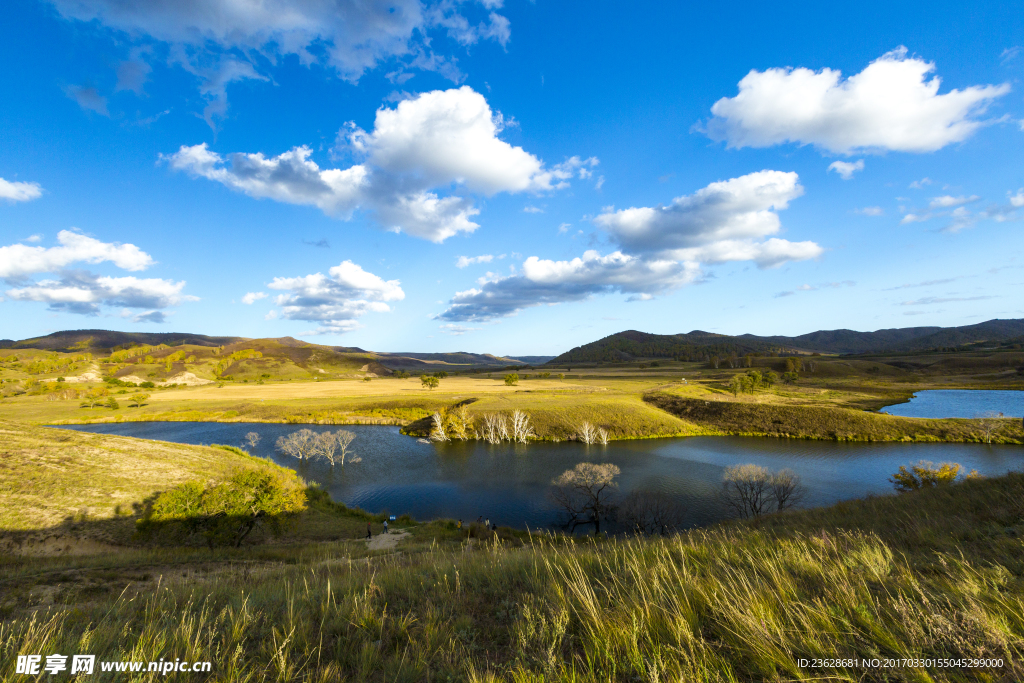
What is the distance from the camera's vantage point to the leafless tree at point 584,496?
29.0 m

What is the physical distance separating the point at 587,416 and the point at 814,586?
56326 mm

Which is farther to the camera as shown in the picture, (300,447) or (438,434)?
(438,434)

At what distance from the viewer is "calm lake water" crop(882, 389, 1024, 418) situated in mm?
62562

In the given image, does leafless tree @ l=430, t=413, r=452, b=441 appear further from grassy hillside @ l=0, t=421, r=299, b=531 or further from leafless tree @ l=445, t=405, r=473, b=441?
grassy hillside @ l=0, t=421, r=299, b=531

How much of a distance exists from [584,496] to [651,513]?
543cm

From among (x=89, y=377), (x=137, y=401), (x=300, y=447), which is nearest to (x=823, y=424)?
(x=300, y=447)

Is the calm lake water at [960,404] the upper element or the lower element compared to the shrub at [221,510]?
lower

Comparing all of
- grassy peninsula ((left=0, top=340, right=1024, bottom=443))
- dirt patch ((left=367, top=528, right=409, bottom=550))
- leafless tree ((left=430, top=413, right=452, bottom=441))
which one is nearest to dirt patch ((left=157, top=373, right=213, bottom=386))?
grassy peninsula ((left=0, top=340, right=1024, bottom=443))

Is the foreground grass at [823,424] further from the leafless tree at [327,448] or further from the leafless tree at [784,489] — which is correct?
the leafless tree at [327,448]

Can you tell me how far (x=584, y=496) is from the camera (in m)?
31.0

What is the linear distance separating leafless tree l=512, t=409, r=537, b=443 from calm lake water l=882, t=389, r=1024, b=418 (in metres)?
61.0

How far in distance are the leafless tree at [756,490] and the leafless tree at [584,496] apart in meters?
9.97

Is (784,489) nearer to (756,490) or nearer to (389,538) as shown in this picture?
(756,490)

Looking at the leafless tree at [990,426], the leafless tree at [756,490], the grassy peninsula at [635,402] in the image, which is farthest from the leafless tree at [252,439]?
the leafless tree at [990,426]
